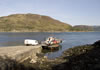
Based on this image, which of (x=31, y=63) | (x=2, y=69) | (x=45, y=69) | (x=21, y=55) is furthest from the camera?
(x=31, y=63)

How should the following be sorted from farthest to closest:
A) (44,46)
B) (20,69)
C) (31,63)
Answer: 1. (44,46)
2. (31,63)
3. (20,69)

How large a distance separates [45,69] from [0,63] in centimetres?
540

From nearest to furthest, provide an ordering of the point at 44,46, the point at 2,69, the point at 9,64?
the point at 2,69 < the point at 9,64 < the point at 44,46

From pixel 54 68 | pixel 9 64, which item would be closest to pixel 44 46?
pixel 54 68

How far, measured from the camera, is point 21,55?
17.0m

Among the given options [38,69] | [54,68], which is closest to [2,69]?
[38,69]

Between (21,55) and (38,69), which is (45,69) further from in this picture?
(21,55)

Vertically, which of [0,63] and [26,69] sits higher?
[0,63]

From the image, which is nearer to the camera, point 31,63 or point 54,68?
point 54,68

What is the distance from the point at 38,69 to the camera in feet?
51.0

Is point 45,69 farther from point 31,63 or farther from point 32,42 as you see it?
point 32,42

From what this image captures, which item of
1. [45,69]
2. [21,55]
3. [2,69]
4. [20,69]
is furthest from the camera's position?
[21,55]

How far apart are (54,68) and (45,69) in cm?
104

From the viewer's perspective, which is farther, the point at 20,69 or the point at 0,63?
the point at 20,69
